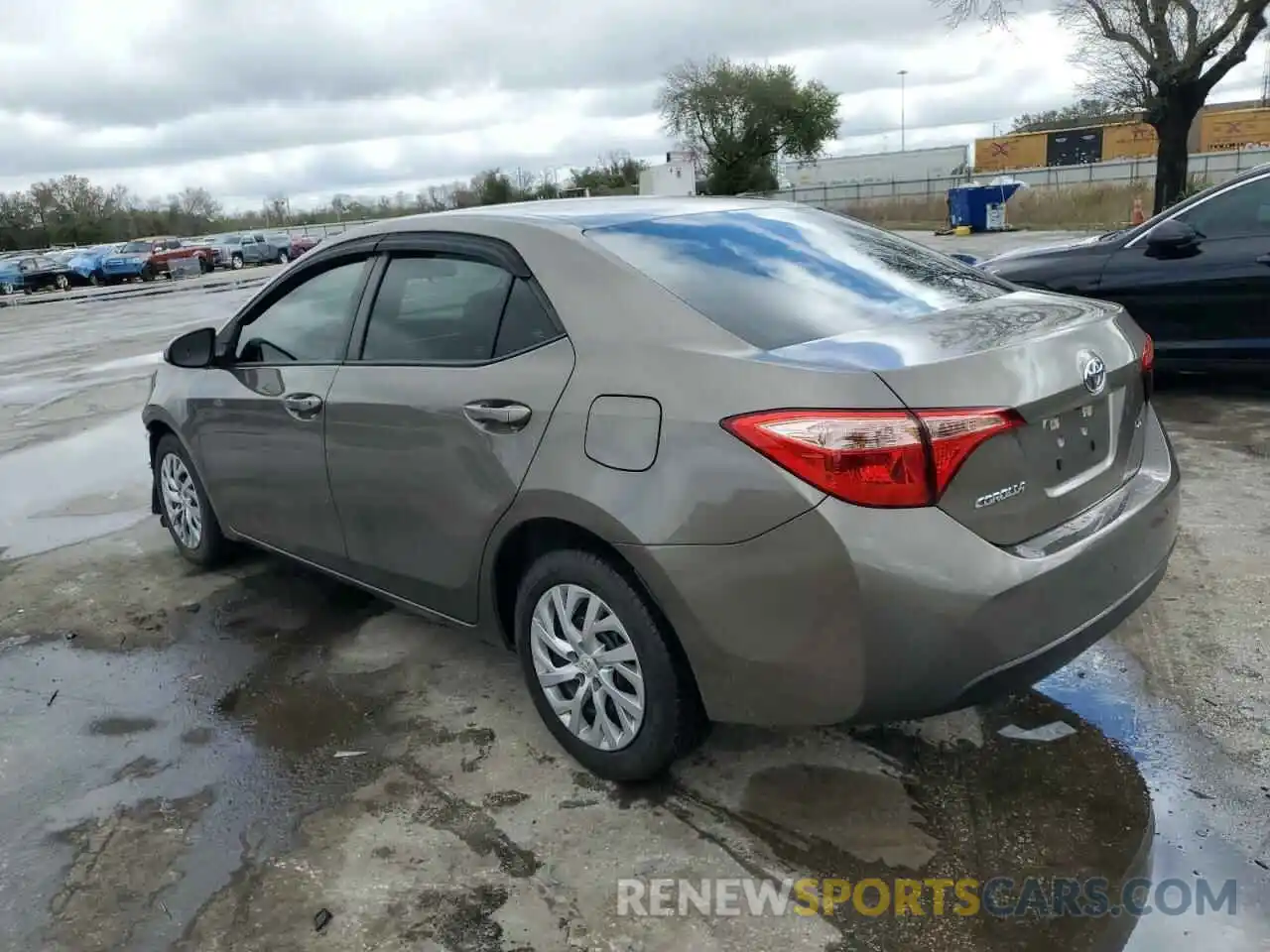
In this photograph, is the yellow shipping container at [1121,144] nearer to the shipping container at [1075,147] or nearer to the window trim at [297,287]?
the shipping container at [1075,147]

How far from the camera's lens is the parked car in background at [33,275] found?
40125 mm

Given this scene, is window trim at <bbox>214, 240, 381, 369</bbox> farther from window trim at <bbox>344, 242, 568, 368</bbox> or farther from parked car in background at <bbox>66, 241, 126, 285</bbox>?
parked car in background at <bbox>66, 241, 126, 285</bbox>

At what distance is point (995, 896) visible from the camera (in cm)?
252

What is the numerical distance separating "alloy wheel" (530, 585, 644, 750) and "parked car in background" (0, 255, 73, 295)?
4439 centimetres

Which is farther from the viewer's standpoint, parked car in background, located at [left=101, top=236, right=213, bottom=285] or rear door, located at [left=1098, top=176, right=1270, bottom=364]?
parked car in background, located at [left=101, top=236, right=213, bottom=285]

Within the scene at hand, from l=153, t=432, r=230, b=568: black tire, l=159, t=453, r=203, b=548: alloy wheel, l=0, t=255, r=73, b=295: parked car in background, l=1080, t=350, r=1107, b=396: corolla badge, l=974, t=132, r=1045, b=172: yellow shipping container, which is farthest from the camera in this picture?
l=974, t=132, r=1045, b=172: yellow shipping container

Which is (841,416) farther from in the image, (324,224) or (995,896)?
(324,224)

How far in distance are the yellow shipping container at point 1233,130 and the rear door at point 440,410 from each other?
59.9 m

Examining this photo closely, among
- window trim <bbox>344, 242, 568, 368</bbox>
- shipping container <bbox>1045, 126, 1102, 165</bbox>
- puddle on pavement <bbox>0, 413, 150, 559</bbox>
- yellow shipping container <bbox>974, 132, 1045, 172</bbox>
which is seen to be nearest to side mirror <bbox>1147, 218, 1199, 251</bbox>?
window trim <bbox>344, 242, 568, 368</bbox>

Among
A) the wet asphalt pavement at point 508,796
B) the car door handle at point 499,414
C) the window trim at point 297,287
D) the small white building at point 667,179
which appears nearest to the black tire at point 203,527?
the wet asphalt pavement at point 508,796

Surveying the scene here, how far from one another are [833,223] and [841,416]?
5.08 ft

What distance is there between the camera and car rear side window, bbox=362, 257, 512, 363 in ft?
10.9

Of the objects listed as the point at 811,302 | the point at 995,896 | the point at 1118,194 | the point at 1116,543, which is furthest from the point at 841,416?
the point at 1118,194

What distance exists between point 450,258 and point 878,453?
1.75m
